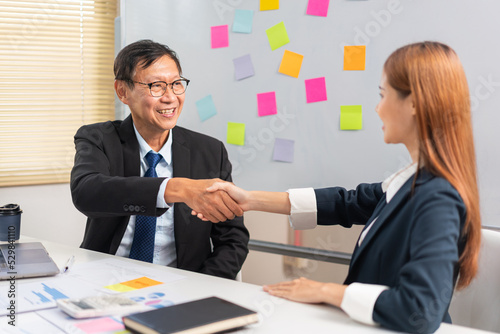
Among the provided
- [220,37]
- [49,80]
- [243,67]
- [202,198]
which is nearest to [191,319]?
[202,198]

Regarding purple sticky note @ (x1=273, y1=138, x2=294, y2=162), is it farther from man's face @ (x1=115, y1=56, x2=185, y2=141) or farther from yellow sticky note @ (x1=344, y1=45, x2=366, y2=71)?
man's face @ (x1=115, y1=56, x2=185, y2=141)

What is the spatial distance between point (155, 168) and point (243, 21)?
0.87 m

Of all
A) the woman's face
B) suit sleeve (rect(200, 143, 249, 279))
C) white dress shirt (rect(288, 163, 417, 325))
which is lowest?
suit sleeve (rect(200, 143, 249, 279))

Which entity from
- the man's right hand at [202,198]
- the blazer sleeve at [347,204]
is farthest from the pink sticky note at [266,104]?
the blazer sleeve at [347,204]

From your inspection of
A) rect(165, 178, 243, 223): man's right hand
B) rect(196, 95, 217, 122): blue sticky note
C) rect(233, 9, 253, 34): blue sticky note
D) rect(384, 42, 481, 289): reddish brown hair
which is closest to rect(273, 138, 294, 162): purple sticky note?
rect(196, 95, 217, 122): blue sticky note

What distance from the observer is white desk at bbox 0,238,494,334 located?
103 cm

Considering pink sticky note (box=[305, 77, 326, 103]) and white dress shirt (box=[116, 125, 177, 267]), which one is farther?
pink sticky note (box=[305, 77, 326, 103])

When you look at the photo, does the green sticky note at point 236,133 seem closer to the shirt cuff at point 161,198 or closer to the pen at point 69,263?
the shirt cuff at point 161,198

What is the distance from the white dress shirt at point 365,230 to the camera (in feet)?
3.36

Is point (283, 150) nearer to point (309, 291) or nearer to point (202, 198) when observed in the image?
point (202, 198)

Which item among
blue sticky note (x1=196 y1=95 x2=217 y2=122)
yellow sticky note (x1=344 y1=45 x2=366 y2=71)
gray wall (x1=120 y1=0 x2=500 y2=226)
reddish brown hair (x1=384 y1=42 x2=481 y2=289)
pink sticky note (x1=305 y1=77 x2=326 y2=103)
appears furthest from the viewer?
blue sticky note (x1=196 y1=95 x2=217 y2=122)

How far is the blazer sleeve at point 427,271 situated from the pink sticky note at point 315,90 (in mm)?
1179

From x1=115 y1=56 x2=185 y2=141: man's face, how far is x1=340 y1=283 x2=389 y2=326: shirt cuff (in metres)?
1.09

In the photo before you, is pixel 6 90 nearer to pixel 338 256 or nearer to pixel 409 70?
pixel 338 256
